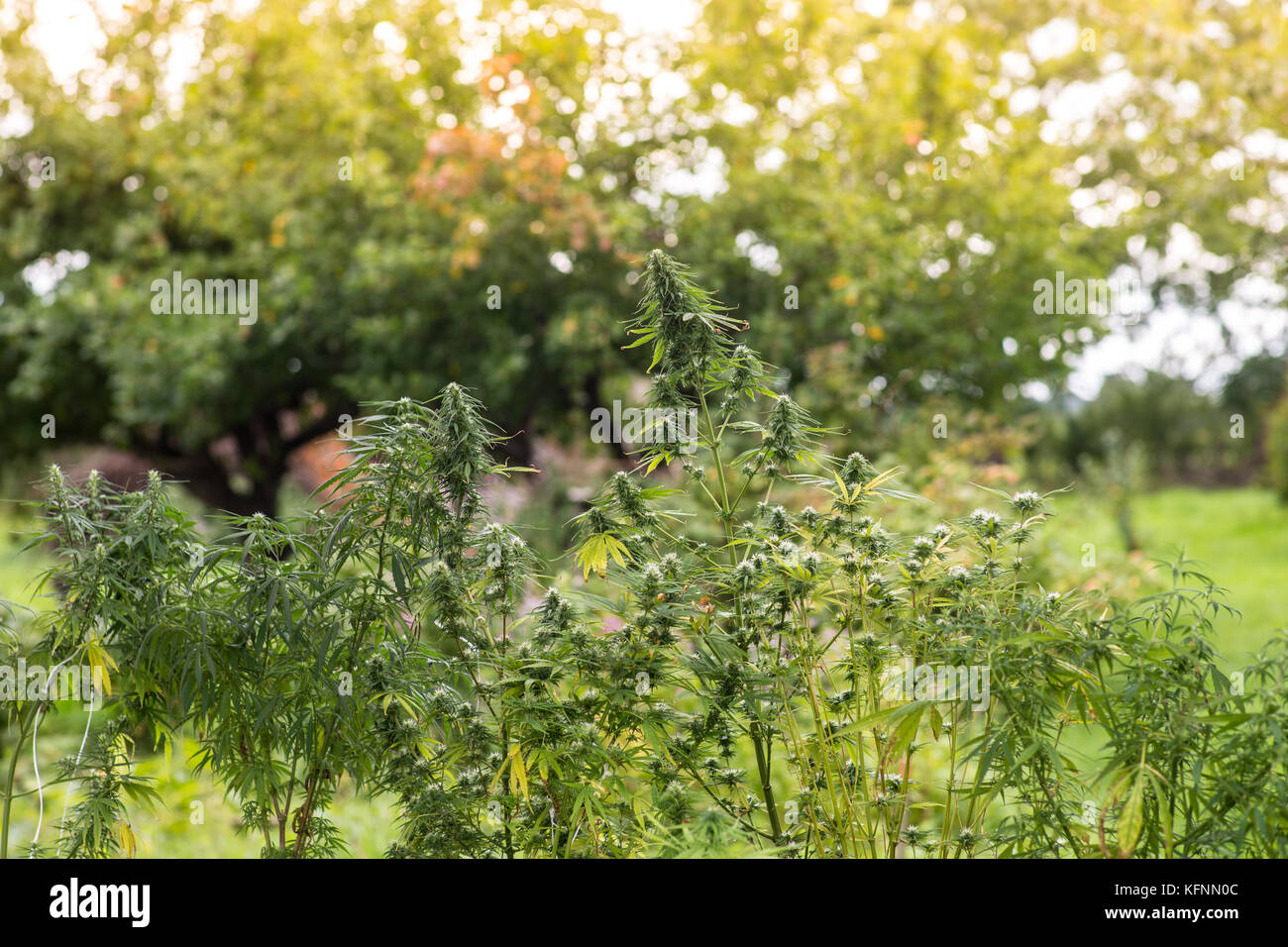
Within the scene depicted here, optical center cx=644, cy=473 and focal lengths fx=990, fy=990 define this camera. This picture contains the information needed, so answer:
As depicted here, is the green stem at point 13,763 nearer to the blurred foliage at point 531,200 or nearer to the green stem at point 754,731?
the green stem at point 754,731

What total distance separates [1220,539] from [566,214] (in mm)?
9172

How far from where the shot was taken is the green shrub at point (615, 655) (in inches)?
71.3

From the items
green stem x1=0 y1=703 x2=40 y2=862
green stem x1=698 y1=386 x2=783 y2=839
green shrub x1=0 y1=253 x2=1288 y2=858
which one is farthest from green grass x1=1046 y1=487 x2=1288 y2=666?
green stem x1=0 y1=703 x2=40 y2=862

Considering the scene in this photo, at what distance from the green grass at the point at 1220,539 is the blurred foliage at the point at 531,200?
1.43 m

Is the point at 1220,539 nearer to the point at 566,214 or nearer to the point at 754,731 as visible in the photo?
the point at 566,214

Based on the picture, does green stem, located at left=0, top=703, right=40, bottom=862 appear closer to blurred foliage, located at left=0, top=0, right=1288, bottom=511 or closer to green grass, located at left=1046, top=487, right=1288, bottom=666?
blurred foliage, located at left=0, top=0, right=1288, bottom=511

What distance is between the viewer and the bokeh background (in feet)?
18.7

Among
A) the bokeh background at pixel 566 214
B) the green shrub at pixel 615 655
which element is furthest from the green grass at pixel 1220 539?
the green shrub at pixel 615 655

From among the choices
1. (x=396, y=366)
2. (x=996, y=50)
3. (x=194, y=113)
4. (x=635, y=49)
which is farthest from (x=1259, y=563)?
(x=194, y=113)

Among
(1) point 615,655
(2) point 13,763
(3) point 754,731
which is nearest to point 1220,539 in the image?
(3) point 754,731

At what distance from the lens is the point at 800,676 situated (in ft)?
6.38
